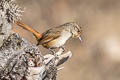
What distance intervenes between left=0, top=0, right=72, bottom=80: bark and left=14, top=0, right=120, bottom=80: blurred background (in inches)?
166

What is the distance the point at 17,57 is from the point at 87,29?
5.37 m

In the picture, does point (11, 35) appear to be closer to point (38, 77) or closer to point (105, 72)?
point (38, 77)

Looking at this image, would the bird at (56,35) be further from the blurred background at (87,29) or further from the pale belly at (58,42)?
the blurred background at (87,29)

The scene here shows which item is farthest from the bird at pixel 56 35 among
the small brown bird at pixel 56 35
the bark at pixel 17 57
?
the bark at pixel 17 57

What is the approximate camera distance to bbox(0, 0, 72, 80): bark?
3.63m

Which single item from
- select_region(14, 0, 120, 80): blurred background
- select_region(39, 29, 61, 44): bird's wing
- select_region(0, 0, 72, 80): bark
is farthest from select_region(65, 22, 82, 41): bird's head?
select_region(14, 0, 120, 80): blurred background

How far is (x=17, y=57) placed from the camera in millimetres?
3674

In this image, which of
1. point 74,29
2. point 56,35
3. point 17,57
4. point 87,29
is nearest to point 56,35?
point 56,35

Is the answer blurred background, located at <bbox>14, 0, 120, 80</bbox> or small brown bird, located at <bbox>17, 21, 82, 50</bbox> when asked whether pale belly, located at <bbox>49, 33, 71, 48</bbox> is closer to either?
small brown bird, located at <bbox>17, 21, 82, 50</bbox>

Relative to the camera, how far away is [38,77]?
12.0 feet

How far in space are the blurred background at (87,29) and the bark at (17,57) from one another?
13.9ft

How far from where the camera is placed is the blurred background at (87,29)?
8.52m

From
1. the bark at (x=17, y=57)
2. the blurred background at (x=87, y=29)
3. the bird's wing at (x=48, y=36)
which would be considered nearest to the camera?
the bark at (x=17, y=57)

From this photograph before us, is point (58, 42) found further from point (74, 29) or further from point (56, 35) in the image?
point (74, 29)
